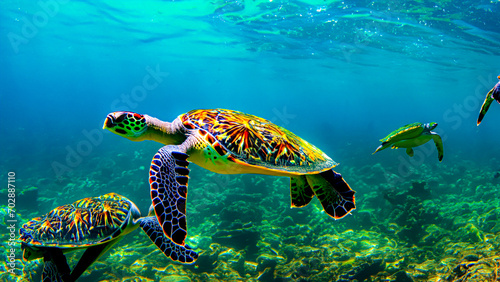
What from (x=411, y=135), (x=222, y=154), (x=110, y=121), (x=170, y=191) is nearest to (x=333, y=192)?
(x=222, y=154)

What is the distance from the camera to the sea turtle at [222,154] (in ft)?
6.21

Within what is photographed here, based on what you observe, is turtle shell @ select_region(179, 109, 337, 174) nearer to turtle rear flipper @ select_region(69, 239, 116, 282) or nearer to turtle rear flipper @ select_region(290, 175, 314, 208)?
turtle rear flipper @ select_region(290, 175, 314, 208)

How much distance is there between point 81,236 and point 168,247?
87cm

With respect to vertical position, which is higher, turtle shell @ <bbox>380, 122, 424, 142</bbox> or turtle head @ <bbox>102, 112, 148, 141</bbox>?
turtle head @ <bbox>102, 112, 148, 141</bbox>

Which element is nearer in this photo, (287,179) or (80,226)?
(80,226)

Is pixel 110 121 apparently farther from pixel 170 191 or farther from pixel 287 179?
pixel 287 179

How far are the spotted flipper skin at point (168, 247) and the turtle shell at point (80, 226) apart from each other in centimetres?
26

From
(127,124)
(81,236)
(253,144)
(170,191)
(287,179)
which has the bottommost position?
(287,179)

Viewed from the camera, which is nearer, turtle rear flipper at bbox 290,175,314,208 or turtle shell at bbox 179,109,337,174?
turtle shell at bbox 179,109,337,174

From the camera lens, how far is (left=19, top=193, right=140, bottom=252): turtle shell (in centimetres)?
248

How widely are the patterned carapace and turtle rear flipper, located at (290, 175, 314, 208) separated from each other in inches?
69.1

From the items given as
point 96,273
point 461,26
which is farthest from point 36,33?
point 461,26

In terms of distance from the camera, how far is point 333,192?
7.46ft

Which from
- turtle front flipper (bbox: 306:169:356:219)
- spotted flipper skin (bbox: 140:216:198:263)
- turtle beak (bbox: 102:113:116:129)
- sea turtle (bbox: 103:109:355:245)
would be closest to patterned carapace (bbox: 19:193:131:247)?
spotted flipper skin (bbox: 140:216:198:263)
